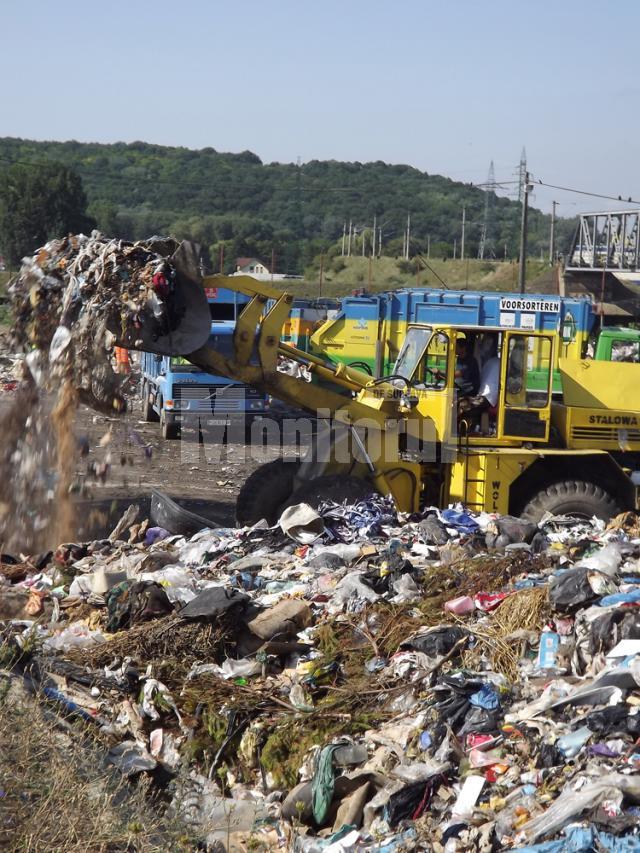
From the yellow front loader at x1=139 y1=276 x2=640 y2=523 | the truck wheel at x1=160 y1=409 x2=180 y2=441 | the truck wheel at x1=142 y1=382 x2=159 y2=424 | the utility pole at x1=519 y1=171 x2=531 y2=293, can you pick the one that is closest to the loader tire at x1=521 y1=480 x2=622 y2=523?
the yellow front loader at x1=139 y1=276 x2=640 y2=523

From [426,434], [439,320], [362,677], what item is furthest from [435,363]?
[439,320]

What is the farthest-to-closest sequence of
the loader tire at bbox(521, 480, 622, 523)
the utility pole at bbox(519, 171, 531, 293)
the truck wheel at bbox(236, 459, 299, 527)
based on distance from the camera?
the utility pole at bbox(519, 171, 531, 293) < the truck wheel at bbox(236, 459, 299, 527) < the loader tire at bbox(521, 480, 622, 523)

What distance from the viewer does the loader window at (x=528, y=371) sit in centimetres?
895

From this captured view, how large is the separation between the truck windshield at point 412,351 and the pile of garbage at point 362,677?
1.59 m

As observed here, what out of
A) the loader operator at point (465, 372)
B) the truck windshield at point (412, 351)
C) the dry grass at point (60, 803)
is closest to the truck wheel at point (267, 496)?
the truck windshield at point (412, 351)

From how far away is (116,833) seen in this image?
4.18 meters

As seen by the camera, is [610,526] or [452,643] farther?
[610,526]

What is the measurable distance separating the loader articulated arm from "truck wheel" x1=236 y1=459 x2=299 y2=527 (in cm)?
68

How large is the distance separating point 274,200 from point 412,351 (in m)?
83.6

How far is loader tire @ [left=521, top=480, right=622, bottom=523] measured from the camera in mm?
9242

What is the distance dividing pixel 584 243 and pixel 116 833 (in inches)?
1338

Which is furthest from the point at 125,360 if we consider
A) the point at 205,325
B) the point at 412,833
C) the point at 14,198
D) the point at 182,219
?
the point at 182,219

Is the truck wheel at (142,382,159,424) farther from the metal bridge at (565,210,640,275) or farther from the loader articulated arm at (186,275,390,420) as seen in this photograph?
the metal bridge at (565,210,640,275)

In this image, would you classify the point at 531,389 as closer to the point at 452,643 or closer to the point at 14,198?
the point at 452,643
